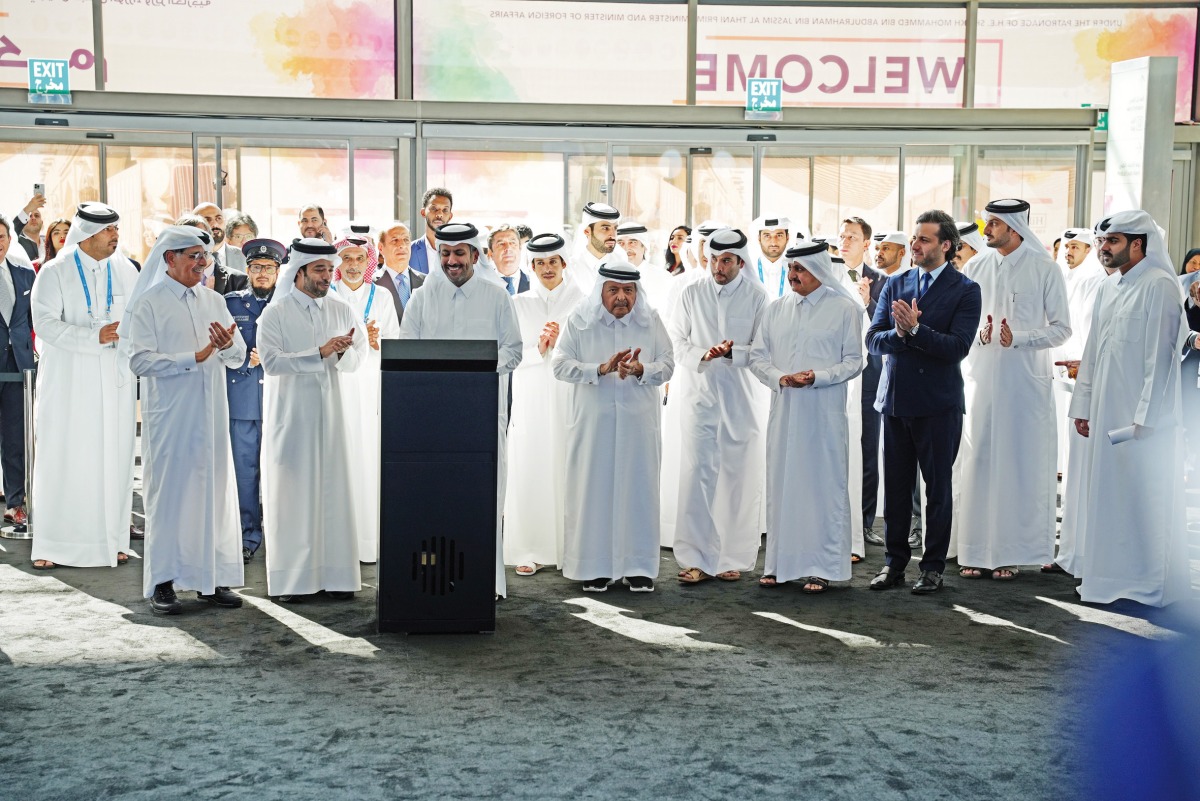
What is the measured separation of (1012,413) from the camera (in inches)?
259

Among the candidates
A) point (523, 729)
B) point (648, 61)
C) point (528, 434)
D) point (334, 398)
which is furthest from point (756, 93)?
point (523, 729)

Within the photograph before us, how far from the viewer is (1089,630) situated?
5457 millimetres

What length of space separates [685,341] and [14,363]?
159 inches

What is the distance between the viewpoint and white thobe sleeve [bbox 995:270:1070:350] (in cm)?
646

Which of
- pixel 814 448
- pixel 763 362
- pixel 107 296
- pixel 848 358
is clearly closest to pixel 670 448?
pixel 763 362

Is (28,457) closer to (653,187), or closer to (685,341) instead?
(685,341)

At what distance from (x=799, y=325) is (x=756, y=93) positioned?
5618 mm

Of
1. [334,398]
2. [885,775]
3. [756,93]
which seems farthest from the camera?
[756,93]

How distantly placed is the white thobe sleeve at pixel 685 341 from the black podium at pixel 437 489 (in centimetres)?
160

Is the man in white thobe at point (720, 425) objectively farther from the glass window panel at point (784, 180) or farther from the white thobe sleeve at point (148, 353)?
the glass window panel at point (784, 180)

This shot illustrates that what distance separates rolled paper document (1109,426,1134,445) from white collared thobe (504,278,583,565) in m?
2.75

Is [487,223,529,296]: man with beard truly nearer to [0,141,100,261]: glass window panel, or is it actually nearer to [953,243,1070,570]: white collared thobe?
[953,243,1070,570]: white collared thobe

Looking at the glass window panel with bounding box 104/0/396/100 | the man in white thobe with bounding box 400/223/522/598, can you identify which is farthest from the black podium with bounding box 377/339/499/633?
the glass window panel with bounding box 104/0/396/100

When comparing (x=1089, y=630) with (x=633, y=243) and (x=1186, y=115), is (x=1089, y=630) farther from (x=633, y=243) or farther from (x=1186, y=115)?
(x=1186, y=115)
